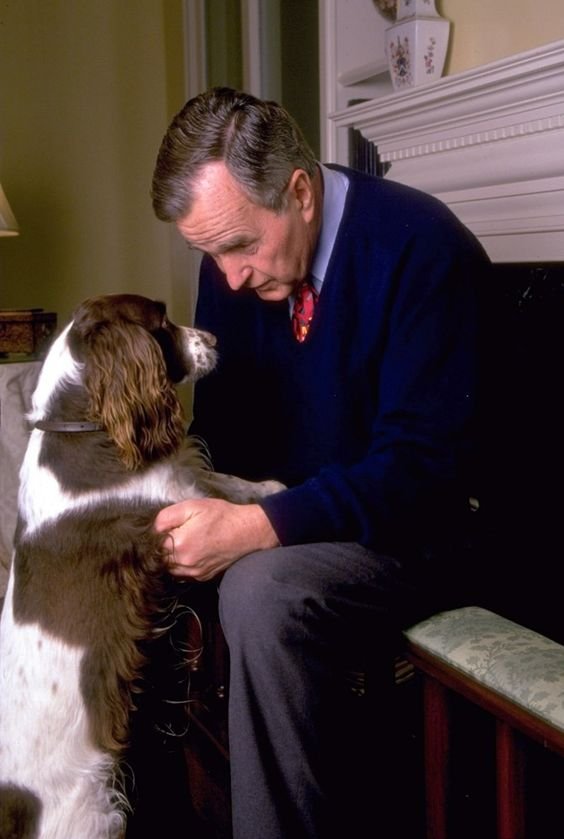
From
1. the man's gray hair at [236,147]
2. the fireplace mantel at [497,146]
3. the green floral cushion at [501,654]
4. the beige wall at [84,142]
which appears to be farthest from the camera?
the beige wall at [84,142]

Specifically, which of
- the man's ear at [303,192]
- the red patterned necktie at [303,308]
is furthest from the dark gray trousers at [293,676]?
the man's ear at [303,192]

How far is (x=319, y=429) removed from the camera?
1641 millimetres

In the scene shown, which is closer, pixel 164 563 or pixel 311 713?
pixel 311 713

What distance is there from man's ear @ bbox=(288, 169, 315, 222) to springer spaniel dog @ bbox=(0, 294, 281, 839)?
32 cm

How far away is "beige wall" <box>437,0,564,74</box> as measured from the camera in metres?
1.96

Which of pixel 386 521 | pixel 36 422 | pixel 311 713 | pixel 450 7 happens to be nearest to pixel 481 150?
pixel 450 7

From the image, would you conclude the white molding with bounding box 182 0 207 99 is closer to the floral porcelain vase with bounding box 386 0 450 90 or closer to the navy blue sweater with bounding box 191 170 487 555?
the floral porcelain vase with bounding box 386 0 450 90

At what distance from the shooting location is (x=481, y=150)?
2.04 metres

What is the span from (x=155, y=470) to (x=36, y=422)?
20 centimetres

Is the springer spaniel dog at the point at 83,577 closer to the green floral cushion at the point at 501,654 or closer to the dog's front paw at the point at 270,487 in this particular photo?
the dog's front paw at the point at 270,487

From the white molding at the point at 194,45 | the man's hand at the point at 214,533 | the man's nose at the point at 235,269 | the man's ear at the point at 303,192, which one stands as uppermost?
the white molding at the point at 194,45

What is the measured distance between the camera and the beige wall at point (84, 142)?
383 cm

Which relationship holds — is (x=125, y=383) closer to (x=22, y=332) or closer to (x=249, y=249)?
(x=249, y=249)

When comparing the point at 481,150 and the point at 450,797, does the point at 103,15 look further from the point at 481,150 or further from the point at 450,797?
the point at 450,797
